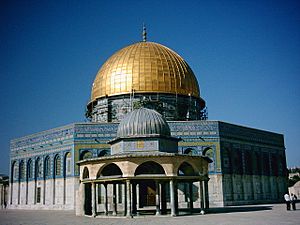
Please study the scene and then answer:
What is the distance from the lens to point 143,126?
56.7ft

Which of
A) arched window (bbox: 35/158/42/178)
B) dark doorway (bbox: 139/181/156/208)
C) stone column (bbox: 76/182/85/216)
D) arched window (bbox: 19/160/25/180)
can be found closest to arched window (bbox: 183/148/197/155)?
dark doorway (bbox: 139/181/156/208)

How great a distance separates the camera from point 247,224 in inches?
471

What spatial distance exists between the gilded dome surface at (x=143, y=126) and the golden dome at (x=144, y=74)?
1123 cm

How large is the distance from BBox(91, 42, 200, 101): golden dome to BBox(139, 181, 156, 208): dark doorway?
7.28 meters

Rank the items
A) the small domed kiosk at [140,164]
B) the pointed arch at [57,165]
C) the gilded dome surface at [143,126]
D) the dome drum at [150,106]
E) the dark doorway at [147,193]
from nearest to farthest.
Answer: the small domed kiosk at [140,164]
the gilded dome surface at [143,126]
the dark doorway at [147,193]
the pointed arch at [57,165]
the dome drum at [150,106]

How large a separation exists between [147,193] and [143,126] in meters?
9.44

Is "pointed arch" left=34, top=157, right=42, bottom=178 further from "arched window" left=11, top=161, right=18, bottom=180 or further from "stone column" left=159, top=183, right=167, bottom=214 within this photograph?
"stone column" left=159, top=183, right=167, bottom=214

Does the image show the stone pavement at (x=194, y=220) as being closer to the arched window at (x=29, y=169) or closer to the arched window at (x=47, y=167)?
the arched window at (x=47, y=167)

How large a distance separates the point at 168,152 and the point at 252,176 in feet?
48.3

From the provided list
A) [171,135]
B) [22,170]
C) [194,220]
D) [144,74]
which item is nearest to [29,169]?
[22,170]

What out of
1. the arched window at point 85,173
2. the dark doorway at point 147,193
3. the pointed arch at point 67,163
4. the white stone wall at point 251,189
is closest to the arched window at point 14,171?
the pointed arch at point 67,163

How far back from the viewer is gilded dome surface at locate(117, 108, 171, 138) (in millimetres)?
17219

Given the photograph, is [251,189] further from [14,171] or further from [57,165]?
[14,171]

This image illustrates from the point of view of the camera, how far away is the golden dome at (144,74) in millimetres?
29250
